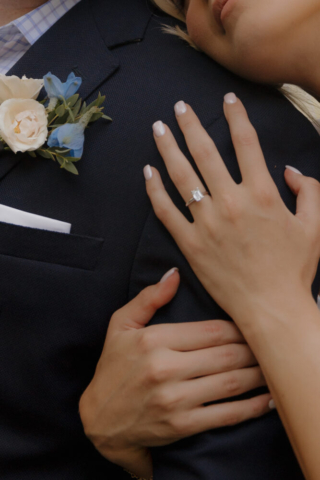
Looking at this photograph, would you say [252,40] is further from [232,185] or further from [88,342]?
[88,342]

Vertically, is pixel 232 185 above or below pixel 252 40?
below

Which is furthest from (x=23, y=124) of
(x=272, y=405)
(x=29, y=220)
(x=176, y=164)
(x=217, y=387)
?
(x=272, y=405)

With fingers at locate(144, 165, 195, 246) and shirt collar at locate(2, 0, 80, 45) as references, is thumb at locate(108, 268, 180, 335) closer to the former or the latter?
fingers at locate(144, 165, 195, 246)

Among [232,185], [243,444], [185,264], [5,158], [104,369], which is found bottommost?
[243,444]

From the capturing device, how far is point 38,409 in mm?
1053

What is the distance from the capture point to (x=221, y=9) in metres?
1.03

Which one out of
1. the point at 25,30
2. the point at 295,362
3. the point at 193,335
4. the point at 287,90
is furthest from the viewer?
the point at 287,90

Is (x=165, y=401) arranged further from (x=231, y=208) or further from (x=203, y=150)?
(x=203, y=150)

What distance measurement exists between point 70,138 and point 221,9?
481 millimetres

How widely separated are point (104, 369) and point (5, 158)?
525 millimetres

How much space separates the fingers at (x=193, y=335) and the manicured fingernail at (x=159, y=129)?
16.6 inches

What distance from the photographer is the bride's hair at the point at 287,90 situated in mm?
1169

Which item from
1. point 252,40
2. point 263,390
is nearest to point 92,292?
point 263,390

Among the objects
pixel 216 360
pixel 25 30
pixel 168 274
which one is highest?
pixel 25 30
